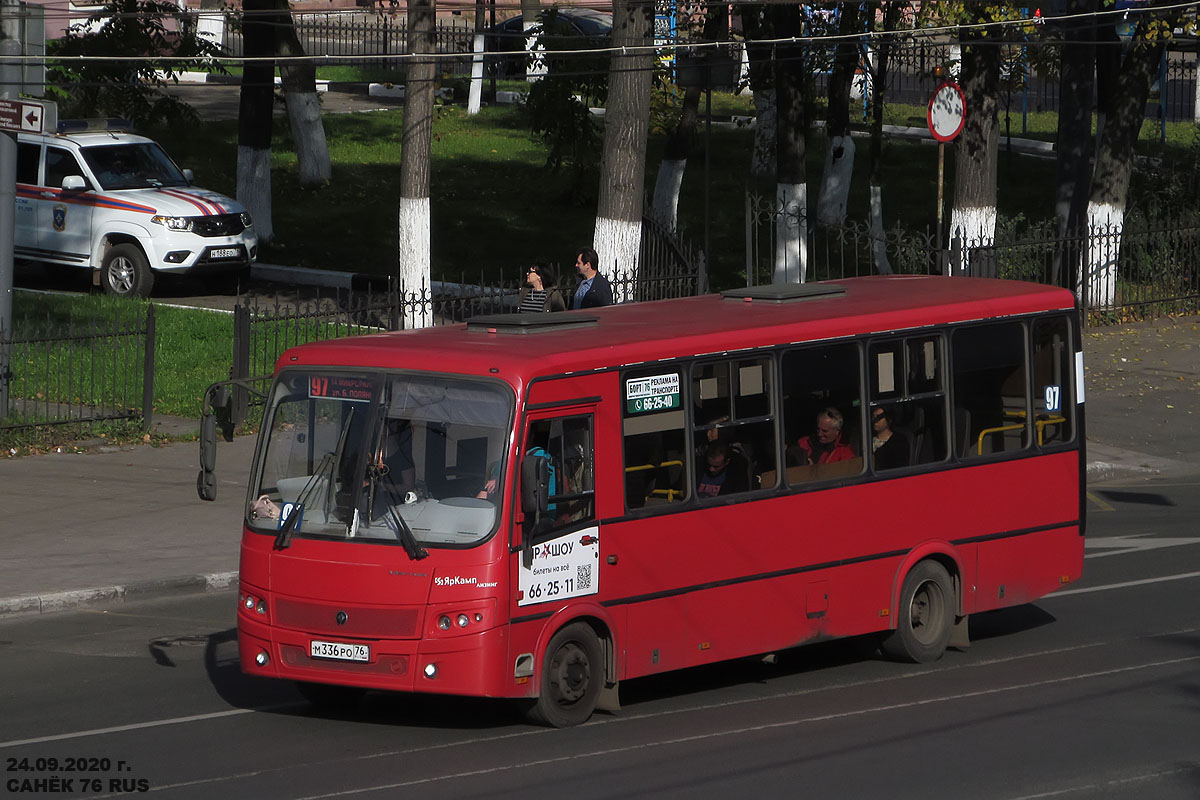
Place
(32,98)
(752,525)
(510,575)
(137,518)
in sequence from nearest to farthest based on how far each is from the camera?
1. (510,575)
2. (752,525)
3. (137,518)
4. (32,98)

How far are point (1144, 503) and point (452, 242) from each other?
1546 cm

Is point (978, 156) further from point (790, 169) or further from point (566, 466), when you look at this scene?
point (566, 466)

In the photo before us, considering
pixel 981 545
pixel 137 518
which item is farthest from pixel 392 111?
pixel 981 545

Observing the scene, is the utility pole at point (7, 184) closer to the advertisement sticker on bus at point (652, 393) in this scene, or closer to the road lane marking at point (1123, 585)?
the advertisement sticker on bus at point (652, 393)

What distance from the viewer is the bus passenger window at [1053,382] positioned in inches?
466

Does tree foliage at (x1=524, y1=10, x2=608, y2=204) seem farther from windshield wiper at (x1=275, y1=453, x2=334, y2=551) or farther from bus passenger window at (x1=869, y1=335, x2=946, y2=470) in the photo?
windshield wiper at (x1=275, y1=453, x2=334, y2=551)

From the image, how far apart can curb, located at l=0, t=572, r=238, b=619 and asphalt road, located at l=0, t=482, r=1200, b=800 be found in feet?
0.46

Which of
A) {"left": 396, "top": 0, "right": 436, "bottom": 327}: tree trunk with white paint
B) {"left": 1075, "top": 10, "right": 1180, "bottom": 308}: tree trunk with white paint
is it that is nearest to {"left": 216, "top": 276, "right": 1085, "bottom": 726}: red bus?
{"left": 396, "top": 0, "right": 436, "bottom": 327}: tree trunk with white paint

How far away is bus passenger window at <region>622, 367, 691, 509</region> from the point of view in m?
9.69

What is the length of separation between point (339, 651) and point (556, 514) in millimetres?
1295

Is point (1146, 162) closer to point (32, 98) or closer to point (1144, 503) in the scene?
point (1144, 503)

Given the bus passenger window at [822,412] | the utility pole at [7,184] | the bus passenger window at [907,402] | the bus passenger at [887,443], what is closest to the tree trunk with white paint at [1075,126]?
the utility pole at [7,184]

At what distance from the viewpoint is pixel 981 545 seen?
1147 cm

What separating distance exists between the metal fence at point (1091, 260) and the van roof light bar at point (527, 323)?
13273mm
